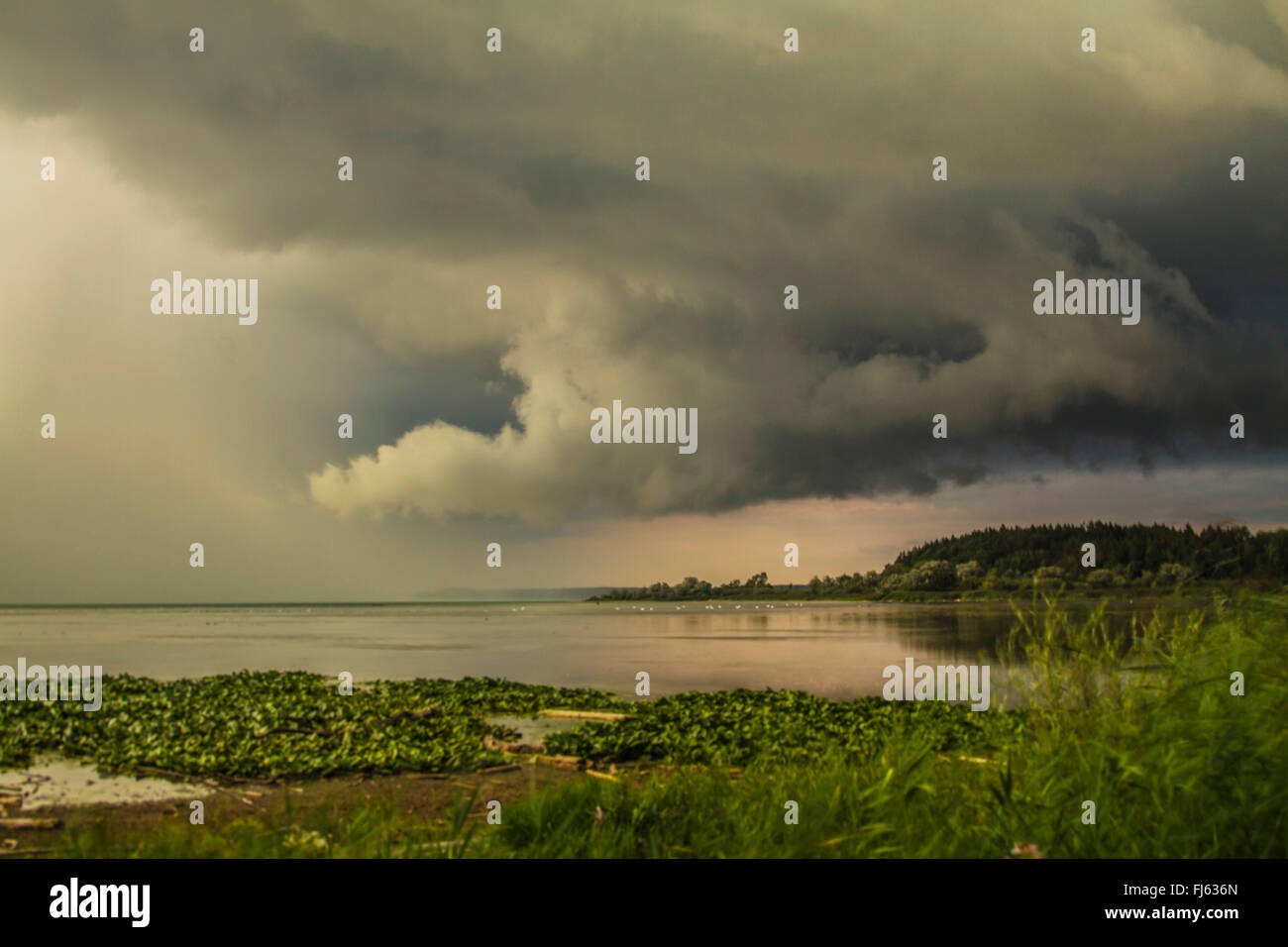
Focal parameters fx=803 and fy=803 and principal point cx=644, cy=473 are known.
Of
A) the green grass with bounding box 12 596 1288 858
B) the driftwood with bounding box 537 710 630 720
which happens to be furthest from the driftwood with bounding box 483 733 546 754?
the green grass with bounding box 12 596 1288 858

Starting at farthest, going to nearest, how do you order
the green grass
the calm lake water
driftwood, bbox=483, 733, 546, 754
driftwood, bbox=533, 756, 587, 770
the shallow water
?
the calm lake water < driftwood, bbox=483, 733, 546, 754 < driftwood, bbox=533, 756, 587, 770 < the shallow water < the green grass

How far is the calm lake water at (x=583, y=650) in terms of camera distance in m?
15.8

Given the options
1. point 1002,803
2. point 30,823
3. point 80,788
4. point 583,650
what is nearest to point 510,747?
point 80,788

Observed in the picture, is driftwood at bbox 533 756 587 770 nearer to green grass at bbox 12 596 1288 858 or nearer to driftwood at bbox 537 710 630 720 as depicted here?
driftwood at bbox 537 710 630 720

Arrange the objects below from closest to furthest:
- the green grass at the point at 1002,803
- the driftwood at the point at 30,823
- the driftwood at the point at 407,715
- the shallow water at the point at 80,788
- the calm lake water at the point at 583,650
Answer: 1. the green grass at the point at 1002,803
2. the driftwood at the point at 30,823
3. the shallow water at the point at 80,788
4. the driftwood at the point at 407,715
5. the calm lake water at the point at 583,650

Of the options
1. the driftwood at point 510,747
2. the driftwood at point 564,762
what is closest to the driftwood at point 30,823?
the driftwood at point 510,747

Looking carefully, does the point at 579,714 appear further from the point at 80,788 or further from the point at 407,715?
the point at 80,788

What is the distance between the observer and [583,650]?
21.5 meters

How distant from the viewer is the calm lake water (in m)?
15.8

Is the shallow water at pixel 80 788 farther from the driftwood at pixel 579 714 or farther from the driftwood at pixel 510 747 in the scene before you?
the driftwood at pixel 579 714

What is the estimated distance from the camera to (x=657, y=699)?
11.8m
